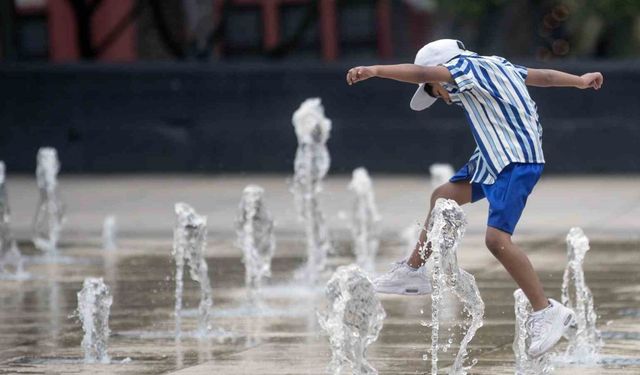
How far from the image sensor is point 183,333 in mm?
8953

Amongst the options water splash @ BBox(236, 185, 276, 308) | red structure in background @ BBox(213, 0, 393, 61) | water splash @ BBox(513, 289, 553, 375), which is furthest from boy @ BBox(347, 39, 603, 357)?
red structure in background @ BBox(213, 0, 393, 61)

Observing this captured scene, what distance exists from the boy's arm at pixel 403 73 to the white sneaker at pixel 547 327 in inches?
45.5

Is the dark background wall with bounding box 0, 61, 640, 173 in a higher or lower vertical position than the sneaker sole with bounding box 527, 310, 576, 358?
higher

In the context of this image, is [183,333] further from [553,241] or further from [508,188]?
[553,241]

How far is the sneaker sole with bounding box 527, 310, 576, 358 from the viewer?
7.12 metres

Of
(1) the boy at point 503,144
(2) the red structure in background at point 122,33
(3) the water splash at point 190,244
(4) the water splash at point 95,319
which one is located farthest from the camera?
(2) the red structure in background at point 122,33

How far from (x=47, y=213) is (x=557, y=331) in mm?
7622

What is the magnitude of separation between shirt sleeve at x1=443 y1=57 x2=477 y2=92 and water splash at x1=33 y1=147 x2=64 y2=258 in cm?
679

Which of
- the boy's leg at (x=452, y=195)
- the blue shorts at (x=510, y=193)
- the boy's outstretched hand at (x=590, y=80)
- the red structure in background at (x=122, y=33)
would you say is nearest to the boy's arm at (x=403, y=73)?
the blue shorts at (x=510, y=193)

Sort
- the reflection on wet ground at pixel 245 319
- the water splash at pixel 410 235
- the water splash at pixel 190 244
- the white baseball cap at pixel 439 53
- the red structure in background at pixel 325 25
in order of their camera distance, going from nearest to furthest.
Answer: the white baseball cap at pixel 439 53 < the reflection on wet ground at pixel 245 319 < the water splash at pixel 190 244 < the water splash at pixel 410 235 < the red structure in background at pixel 325 25

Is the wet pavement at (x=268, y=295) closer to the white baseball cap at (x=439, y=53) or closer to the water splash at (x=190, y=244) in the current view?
the water splash at (x=190, y=244)

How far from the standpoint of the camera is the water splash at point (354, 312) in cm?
657

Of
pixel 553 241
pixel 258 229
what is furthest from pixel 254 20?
pixel 258 229

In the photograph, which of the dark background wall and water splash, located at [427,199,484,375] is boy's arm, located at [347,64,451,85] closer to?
water splash, located at [427,199,484,375]
